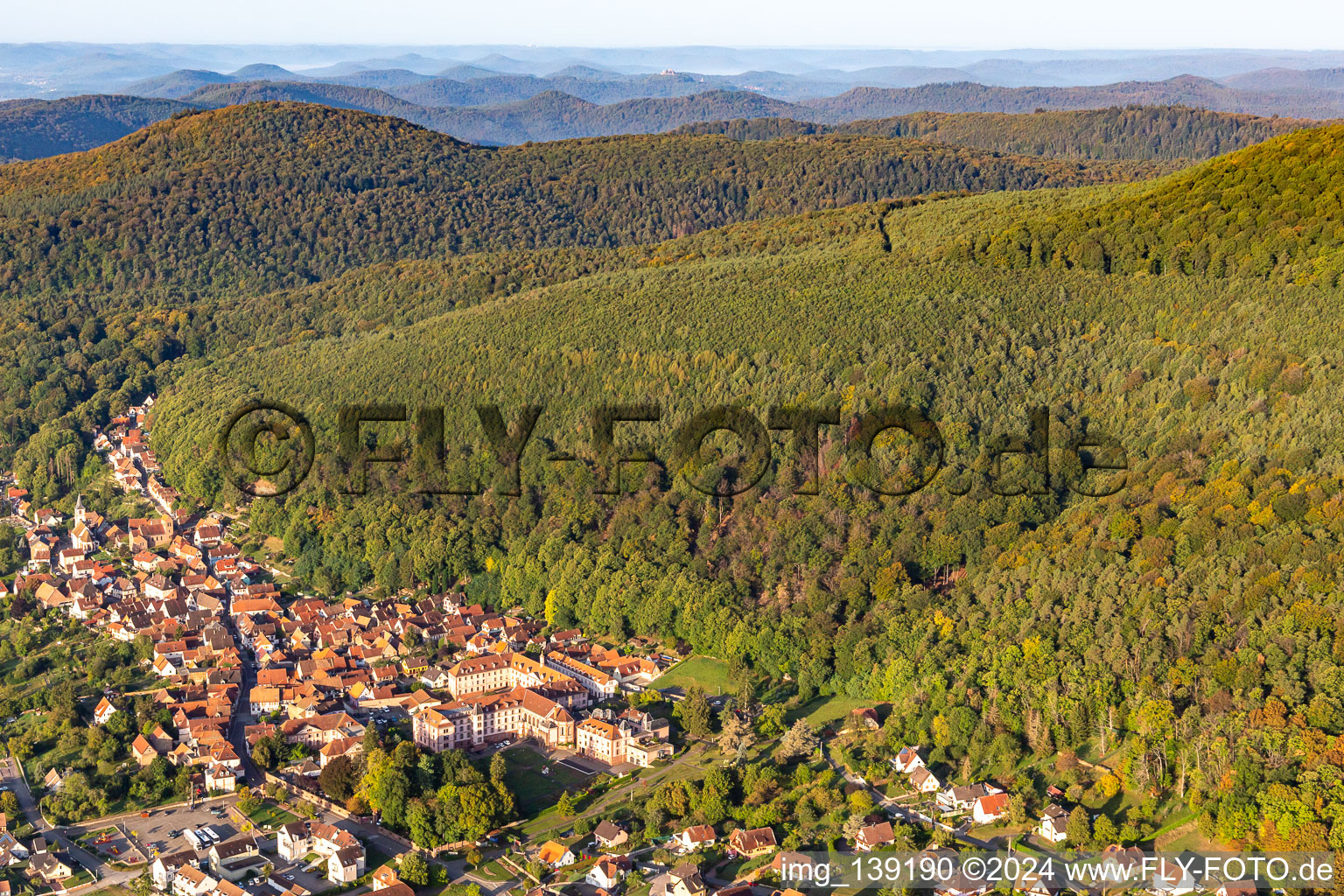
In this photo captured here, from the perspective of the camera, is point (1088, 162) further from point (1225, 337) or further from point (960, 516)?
point (960, 516)

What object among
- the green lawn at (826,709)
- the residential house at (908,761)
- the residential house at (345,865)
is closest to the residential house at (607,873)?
the residential house at (345,865)

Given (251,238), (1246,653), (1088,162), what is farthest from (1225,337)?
(1088,162)

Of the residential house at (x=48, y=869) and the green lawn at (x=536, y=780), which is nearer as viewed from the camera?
the residential house at (x=48, y=869)

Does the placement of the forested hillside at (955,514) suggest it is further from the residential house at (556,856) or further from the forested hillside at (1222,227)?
the residential house at (556,856)

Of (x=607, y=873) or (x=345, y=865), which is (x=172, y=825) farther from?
(x=607, y=873)

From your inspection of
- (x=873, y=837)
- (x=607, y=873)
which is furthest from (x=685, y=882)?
(x=873, y=837)
